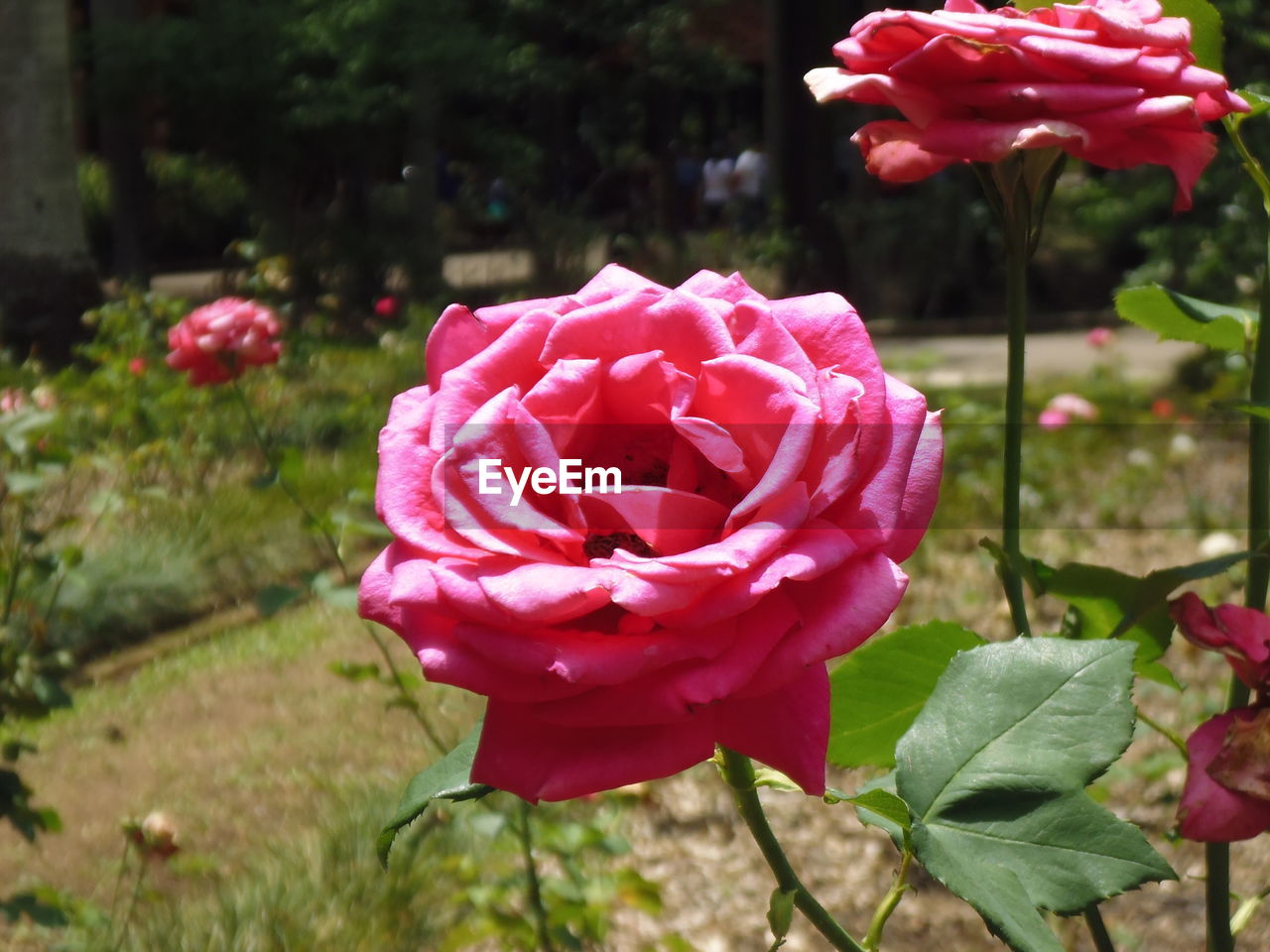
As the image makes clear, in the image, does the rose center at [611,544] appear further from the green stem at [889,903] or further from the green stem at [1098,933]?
the green stem at [1098,933]

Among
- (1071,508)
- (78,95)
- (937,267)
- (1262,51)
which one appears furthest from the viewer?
(78,95)

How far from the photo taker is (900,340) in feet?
32.9

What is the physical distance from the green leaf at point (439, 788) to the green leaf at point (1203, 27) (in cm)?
55

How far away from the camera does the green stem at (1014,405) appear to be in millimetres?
729

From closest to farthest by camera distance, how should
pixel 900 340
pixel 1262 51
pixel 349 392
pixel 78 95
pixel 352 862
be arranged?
pixel 352 862 < pixel 349 392 < pixel 1262 51 < pixel 900 340 < pixel 78 95

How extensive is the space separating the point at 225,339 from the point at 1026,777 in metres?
2.24

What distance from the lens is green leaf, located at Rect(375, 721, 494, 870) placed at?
601 mm

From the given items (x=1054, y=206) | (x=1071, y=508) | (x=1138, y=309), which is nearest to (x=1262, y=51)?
(x=1054, y=206)

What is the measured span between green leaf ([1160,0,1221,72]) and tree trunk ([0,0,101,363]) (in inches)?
313

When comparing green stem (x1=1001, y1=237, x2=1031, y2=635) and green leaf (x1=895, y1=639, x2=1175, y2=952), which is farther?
green stem (x1=1001, y1=237, x2=1031, y2=635)

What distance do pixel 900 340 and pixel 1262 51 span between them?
295cm

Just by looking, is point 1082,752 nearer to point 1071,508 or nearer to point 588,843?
point 588,843

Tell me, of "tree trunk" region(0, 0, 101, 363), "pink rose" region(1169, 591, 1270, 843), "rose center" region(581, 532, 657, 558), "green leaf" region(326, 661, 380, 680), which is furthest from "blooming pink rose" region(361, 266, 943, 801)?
"tree trunk" region(0, 0, 101, 363)

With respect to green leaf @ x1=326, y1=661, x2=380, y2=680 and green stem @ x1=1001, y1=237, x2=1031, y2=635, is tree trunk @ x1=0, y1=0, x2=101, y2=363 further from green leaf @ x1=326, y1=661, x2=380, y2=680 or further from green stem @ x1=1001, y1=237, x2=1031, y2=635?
green stem @ x1=1001, y1=237, x2=1031, y2=635
